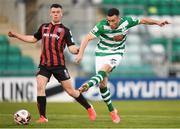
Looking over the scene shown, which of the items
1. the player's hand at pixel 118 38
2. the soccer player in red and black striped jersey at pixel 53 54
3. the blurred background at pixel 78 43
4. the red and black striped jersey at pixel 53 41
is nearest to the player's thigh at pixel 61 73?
the soccer player in red and black striped jersey at pixel 53 54

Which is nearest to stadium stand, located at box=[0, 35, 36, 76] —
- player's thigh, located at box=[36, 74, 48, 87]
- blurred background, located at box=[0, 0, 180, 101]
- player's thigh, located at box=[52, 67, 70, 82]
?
blurred background, located at box=[0, 0, 180, 101]

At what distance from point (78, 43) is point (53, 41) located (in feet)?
30.6

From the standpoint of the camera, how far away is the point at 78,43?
21.5 m

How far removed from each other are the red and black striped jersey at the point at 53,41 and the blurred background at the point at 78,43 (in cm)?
829

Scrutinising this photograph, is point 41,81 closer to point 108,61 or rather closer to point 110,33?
point 108,61

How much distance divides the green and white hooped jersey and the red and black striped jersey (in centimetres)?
48

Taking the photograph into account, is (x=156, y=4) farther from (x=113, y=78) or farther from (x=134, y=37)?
(x=113, y=78)

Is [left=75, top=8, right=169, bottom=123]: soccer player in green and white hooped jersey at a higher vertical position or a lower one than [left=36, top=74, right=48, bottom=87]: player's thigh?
higher

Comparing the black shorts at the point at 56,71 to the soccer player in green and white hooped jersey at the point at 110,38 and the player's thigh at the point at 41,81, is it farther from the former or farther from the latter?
the soccer player in green and white hooped jersey at the point at 110,38

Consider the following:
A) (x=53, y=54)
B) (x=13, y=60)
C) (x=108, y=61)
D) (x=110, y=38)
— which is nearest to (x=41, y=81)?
(x=53, y=54)

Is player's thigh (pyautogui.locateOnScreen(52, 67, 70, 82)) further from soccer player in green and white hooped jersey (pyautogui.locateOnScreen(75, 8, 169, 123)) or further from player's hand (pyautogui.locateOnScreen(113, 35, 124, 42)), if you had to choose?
player's hand (pyautogui.locateOnScreen(113, 35, 124, 42))

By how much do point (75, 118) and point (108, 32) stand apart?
75.9 inches

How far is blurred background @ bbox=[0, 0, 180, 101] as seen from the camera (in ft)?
70.1

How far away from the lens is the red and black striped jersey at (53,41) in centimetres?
1217
